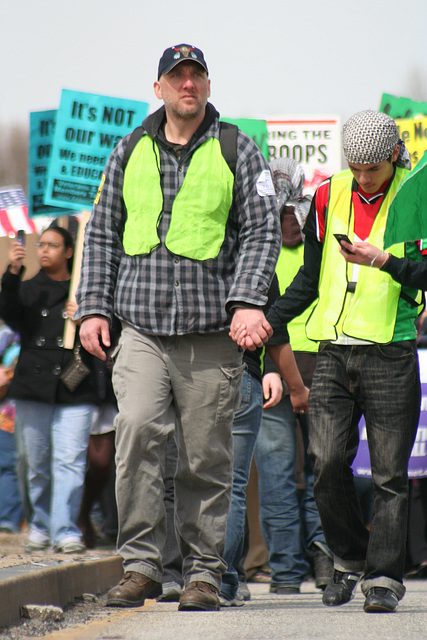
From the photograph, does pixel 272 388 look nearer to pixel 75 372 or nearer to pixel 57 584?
pixel 57 584

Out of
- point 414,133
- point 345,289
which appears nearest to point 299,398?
point 345,289

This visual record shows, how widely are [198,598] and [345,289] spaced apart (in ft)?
4.51

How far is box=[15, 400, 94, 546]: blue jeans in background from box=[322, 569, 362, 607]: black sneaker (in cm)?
300

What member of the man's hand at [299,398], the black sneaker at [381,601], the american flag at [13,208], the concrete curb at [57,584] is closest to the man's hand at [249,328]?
the black sneaker at [381,601]

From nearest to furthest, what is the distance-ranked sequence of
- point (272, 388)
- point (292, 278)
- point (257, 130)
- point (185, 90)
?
1. point (185, 90)
2. point (272, 388)
3. point (292, 278)
4. point (257, 130)

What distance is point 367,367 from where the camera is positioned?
4.88 metres

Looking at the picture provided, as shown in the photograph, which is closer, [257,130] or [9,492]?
[9,492]

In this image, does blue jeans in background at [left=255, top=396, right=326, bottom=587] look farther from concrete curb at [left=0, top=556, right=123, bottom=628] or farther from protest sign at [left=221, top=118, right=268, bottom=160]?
protest sign at [left=221, top=118, right=268, bottom=160]

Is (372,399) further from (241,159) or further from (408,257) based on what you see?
(241,159)

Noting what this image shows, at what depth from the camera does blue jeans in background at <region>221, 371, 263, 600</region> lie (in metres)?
5.50

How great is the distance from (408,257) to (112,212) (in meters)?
1.23

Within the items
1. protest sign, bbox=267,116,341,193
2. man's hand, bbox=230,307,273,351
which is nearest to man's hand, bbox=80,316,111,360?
man's hand, bbox=230,307,273,351

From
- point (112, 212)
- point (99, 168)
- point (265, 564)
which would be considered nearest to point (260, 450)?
point (265, 564)

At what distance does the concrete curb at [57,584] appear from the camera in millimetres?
4320
